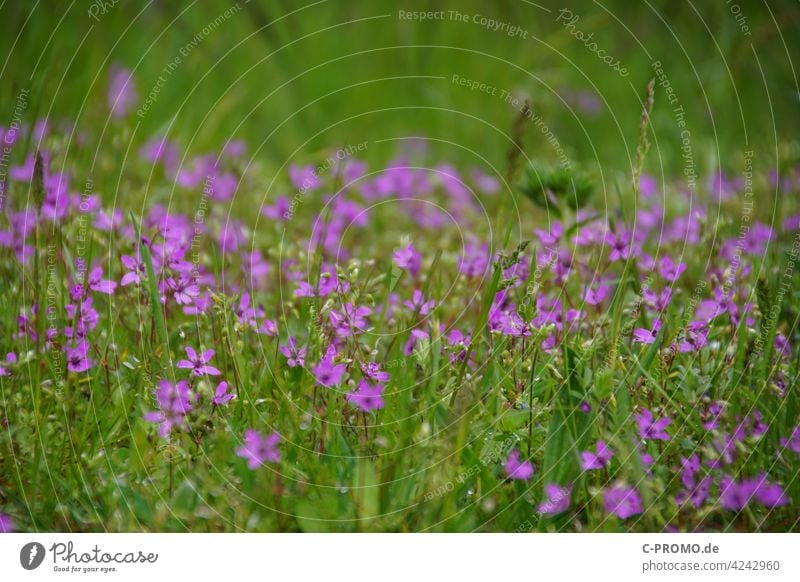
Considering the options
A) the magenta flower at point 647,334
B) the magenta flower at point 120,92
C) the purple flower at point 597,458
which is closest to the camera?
the purple flower at point 597,458

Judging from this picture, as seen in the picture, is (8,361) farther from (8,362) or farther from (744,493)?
(744,493)

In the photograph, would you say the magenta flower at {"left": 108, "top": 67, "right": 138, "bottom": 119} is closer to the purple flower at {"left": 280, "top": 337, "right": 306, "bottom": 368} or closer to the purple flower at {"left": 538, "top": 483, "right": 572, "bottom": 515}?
the purple flower at {"left": 280, "top": 337, "right": 306, "bottom": 368}

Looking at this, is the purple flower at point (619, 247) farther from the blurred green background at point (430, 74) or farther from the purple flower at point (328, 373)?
the blurred green background at point (430, 74)

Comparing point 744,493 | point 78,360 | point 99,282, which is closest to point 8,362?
point 78,360

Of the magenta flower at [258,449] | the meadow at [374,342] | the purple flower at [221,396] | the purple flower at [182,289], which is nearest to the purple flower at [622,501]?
the meadow at [374,342]

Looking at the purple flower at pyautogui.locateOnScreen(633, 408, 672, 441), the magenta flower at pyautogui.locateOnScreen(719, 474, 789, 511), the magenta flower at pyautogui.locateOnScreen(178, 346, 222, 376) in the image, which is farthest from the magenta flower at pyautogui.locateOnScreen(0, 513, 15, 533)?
A: the magenta flower at pyautogui.locateOnScreen(719, 474, 789, 511)
